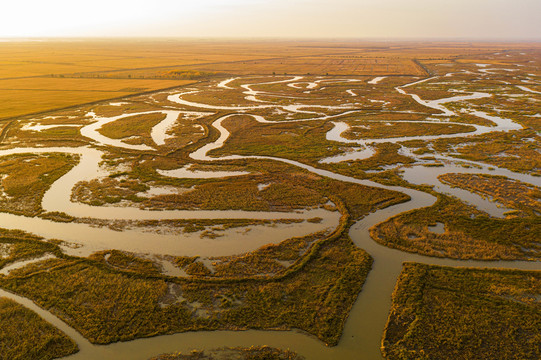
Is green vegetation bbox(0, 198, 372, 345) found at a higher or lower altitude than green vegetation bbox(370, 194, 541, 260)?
lower

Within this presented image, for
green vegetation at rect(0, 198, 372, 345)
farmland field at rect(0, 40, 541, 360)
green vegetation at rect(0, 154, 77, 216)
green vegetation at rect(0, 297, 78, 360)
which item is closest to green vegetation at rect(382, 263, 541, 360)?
farmland field at rect(0, 40, 541, 360)

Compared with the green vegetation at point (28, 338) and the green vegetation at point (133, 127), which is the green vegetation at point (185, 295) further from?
the green vegetation at point (133, 127)

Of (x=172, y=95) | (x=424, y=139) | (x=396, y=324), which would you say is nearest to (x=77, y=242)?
(x=396, y=324)

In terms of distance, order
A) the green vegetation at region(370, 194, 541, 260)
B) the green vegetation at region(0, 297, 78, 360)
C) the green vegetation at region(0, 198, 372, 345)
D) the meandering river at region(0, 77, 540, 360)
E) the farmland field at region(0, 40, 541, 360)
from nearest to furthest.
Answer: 1. the green vegetation at region(0, 297, 78, 360)
2. the meandering river at region(0, 77, 540, 360)
3. the farmland field at region(0, 40, 541, 360)
4. the green vegetation at region(0, 198, 372, 345)
5. the green vegetation at region(370, 194, 541, 260)

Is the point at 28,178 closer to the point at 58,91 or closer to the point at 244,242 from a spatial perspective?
the point at 244,242

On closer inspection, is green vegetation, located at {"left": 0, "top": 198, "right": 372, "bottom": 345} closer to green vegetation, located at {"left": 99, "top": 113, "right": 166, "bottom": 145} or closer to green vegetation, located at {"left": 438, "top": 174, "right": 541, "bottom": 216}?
green vegetation, located at {"left": 438, "top": 174, "right": 541, "bottom": 216}

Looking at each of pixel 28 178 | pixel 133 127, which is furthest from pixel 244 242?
pixel 133 127

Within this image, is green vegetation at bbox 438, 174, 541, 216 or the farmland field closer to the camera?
Result: the farmland field
